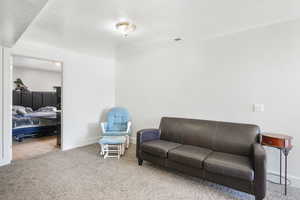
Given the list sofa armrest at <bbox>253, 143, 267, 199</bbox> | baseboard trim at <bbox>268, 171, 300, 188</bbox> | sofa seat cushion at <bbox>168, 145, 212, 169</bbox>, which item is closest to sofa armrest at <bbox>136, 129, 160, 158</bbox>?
sofa seat cushion at <bbox>168, 145, 212, 169</bbox>

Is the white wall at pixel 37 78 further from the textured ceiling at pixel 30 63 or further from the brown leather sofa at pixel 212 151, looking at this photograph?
the brown leather sofa at pixel 212 151

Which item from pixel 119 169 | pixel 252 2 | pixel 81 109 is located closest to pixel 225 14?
pixel 252 2

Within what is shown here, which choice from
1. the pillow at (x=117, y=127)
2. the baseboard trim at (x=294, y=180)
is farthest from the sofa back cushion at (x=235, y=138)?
the pillow at (x=117, y=127)

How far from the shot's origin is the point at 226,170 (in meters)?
2.09

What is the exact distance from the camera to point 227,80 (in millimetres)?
3020

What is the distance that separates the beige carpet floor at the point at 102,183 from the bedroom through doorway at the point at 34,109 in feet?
3.11

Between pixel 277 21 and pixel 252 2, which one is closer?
pixel 252 2

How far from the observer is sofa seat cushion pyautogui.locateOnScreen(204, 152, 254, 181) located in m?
1.98

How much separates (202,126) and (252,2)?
2012 millimetres

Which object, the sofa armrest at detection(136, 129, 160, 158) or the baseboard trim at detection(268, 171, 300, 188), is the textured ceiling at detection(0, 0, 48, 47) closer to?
the sofa armrest at detection(136, 129, 160, 158)

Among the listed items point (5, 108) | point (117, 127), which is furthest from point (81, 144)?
point (5, 108)

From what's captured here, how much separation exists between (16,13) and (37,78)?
6.63m

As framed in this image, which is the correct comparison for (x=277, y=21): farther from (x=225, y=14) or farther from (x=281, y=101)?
(x=281, y=101)

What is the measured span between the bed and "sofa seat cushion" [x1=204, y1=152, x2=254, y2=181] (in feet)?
13.3
